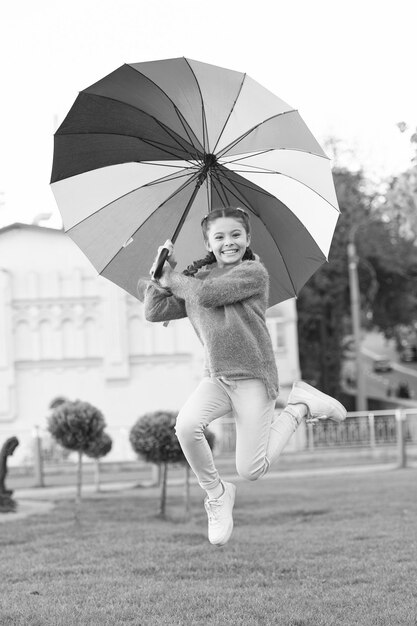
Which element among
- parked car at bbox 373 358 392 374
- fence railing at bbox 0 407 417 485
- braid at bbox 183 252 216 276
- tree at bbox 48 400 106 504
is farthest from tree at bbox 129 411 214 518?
parked car at bbox 373 358 392 374

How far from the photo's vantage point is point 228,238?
6.21m

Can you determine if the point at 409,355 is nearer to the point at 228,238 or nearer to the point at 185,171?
the point at 185,171

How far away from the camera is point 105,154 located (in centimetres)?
696

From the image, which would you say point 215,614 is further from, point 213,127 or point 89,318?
point 89,318

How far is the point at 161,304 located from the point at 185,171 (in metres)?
1.10

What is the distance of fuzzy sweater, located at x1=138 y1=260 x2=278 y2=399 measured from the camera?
19.8ft

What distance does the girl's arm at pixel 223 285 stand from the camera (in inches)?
237

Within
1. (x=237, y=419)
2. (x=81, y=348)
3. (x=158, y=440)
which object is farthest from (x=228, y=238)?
(x=81, y=348)

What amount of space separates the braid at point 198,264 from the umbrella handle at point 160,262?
200mm

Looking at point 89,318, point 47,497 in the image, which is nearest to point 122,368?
point 89,318

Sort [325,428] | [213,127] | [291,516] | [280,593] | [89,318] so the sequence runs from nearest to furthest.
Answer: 1. [213,127]
2. [280,593]
3. [291,516]
4. [325,428]
5. [89,318]

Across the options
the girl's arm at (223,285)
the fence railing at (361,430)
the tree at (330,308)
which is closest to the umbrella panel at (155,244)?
the girl's arm at (223,285)

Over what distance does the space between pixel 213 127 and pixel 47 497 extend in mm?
13794

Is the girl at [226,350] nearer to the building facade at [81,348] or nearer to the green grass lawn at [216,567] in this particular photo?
the green grass lawn at [216,567]
